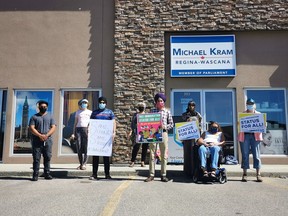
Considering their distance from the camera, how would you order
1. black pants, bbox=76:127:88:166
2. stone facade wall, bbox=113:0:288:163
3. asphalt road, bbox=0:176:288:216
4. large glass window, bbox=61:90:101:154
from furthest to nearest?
large glass window, bbox=61:90:101:154, stone facade wall, bbox=113:0:288:163, black pants, bbox=76:127:88:166, asphalt road, bbox=0:176:288:216

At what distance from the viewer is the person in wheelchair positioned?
6.54 meters

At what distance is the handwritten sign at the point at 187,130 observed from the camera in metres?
6.95

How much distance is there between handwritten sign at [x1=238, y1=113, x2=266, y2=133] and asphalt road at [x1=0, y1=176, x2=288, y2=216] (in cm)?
120

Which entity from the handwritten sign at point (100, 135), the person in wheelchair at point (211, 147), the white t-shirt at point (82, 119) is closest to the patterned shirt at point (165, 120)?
the person in wheelchair at point (211, 147)

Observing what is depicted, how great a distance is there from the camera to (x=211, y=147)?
22.1ft

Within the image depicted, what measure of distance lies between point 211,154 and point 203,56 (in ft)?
14.2

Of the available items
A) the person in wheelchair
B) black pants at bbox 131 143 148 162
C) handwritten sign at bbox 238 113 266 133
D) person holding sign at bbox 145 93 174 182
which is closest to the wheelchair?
the person in wheelchair

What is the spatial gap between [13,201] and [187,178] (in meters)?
4.07

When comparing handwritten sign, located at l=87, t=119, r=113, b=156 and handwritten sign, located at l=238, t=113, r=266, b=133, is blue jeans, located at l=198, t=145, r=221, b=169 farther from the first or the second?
handwritten sign, located at l=87, t=119, r=113, b=156

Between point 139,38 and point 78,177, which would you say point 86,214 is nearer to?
point 78,177

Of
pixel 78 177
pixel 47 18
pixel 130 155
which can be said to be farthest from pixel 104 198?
pixel 47 18

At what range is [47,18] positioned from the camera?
1043cm

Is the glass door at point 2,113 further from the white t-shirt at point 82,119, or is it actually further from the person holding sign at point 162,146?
the person holding sign at point 162,146

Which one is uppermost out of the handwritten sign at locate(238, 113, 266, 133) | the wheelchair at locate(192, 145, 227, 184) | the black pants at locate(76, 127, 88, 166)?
the handwritten sign at locate(238, 113, 266, 133)
